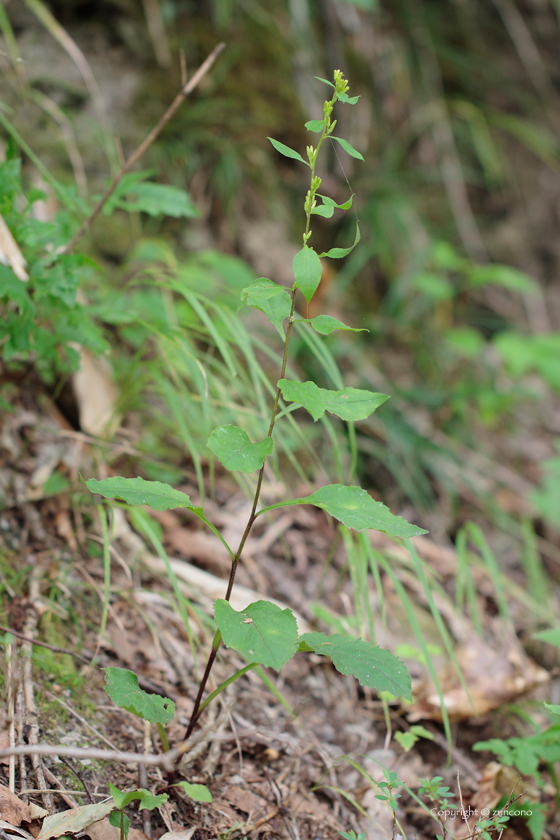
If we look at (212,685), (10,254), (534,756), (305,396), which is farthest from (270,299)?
(534,756)

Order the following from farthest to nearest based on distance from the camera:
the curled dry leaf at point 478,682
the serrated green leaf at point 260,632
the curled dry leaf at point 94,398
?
1. the curled dry leaf at point 94,398
2. the curled dry leaf at point 478,682
3. the serrated green leaf at point 260,632

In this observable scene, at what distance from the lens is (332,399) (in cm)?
80

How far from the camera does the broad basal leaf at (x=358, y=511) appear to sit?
2.44 ft

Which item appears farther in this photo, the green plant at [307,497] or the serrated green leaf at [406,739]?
the serrated green leaf at [406,739]

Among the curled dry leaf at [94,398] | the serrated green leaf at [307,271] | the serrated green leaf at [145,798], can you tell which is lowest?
the serrated green leaf at [145,798]

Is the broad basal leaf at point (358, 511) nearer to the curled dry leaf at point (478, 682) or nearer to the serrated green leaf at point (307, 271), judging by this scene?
the serrated green leaf at point (307, 271)

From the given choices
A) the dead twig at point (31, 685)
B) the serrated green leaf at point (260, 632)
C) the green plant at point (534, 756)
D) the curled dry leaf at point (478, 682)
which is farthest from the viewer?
the curled dry leaf at point (478, 682)

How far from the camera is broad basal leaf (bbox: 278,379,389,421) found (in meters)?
0.73

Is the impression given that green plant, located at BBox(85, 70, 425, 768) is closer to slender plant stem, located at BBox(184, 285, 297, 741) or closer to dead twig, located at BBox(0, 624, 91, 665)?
slender plant stem, located at BBox(184, 285, 297, 741)

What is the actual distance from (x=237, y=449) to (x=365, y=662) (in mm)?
367

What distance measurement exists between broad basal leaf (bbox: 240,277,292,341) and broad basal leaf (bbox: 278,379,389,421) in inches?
3.0

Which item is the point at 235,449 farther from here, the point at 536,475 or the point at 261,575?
the point at 536,475

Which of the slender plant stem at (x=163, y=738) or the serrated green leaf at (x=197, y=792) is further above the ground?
the slender plant stem at (x=163, y=738)

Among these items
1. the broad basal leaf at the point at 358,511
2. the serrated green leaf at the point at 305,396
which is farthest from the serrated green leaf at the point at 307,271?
the broad basal leaf at the point at 358,511
